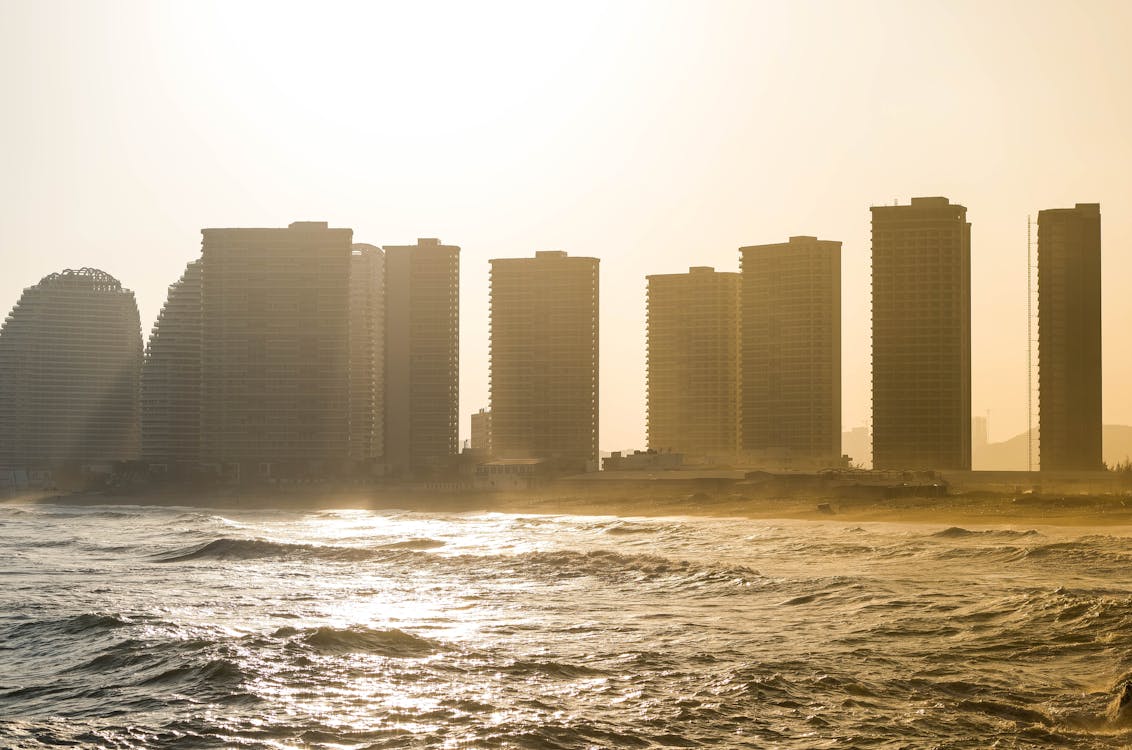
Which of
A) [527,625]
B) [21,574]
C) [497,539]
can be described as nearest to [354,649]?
[527,625]

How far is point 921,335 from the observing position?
633ft

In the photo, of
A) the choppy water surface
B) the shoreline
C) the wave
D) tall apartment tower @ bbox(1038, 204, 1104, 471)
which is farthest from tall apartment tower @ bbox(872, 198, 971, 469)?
the wave

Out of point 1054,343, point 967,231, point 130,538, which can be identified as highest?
point 967,231

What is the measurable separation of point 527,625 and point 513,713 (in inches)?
467

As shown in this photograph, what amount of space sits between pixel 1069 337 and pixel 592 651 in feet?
590

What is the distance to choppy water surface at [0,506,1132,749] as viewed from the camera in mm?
22828

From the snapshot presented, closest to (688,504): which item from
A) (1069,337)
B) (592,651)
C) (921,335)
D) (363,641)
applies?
(921,335)

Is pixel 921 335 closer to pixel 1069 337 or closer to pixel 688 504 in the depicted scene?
pixel 1069 337

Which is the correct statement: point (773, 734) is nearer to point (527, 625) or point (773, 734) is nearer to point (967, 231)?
point (527, 625)

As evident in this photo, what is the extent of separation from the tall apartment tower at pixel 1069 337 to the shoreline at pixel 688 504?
247 ft

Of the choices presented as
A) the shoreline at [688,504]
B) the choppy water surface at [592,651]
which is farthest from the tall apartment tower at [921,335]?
the choppy water surface at [592,651]

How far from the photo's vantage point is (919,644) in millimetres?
29562

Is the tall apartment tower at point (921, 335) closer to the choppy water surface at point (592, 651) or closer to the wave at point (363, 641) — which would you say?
the choppy water surface at point (592, 651)

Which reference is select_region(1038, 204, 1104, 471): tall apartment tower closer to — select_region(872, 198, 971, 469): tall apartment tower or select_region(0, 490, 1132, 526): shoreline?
select_region(872, 198, 971, 469): tall apartment tower
